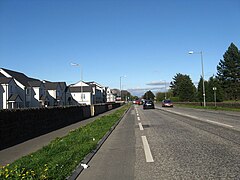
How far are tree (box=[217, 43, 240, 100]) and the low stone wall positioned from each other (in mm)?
68203

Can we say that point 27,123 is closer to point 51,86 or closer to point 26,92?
point 26,92

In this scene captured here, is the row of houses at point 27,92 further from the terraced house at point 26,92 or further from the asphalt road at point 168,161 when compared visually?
the asphalt road at point 168,161

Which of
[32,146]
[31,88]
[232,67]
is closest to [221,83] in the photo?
[232,67]

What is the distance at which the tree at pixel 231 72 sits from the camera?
7794cm

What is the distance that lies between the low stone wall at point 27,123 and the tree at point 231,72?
68.2 metres

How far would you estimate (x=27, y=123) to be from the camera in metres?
13.0

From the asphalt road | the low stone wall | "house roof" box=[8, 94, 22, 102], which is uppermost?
"house roof" box=[8, 94, 22, 102]

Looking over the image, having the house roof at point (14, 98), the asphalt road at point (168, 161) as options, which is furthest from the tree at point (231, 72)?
the asphalt road at point (168, 161)

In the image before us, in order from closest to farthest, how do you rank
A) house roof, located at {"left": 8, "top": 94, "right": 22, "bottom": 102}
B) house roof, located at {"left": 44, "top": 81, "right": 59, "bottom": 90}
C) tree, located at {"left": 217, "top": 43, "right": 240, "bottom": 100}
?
house roof, located at {"left": 8, "top": 94, "right": 22, "bottom": 102} → house roof, located at {"left": 44, "top": 81, "right": 59, "bottom": 90} → tree, located at {"left": 217, "top": 43, "right": 240, "bottom": 100}

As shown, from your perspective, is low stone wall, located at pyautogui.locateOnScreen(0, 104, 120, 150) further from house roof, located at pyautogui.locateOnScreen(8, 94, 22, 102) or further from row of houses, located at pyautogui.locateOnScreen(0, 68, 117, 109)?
row of houses, located at pyautogui.locateOnScreen(0, 68, 117, 109)

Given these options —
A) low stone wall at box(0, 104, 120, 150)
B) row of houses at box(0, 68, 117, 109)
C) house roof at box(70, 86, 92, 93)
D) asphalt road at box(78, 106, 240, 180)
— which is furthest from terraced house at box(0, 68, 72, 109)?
asphalt road at box(78, 106, 240, 180)

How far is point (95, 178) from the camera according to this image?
5.68m

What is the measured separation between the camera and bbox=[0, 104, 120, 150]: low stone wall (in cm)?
1064

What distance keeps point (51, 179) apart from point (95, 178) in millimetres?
923
